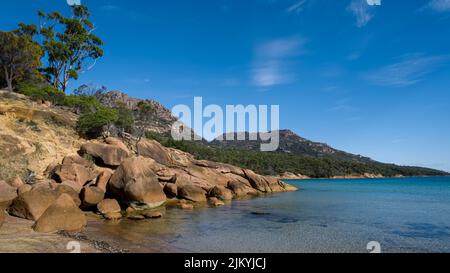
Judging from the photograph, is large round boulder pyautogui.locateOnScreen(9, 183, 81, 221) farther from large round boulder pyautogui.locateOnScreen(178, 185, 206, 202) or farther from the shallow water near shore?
large round boulder pyautogui.locateOnScreen(178, 185, 206, 202)

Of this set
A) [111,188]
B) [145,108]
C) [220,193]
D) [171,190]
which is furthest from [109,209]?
[145,108]

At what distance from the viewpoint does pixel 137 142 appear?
41625 mm

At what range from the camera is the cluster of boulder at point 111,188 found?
657 inches

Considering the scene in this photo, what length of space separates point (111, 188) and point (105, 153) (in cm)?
828

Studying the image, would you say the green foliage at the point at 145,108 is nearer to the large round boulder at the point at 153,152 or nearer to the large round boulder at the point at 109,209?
the large round boulder at the point at 153,152

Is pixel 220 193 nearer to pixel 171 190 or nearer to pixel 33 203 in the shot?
pixel 171 190

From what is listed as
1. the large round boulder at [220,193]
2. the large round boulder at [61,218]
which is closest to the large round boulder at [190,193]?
the large round boulder at [220,193]

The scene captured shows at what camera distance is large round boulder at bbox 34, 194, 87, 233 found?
1475cm

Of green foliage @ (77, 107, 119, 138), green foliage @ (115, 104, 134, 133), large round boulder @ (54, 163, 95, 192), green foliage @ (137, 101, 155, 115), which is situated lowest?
large round boulder @ (54, 163, 95, 192)

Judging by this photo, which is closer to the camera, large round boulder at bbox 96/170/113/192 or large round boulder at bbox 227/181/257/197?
large round boulder at bbox 96/170/113/192

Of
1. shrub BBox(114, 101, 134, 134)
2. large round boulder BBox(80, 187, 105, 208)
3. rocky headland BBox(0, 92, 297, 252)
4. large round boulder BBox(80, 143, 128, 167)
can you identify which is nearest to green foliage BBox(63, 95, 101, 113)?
rocky headland BBox(0, 92, 297, 252)

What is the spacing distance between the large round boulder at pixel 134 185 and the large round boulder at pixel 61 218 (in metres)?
7.25

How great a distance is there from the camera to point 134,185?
79.5 ft
